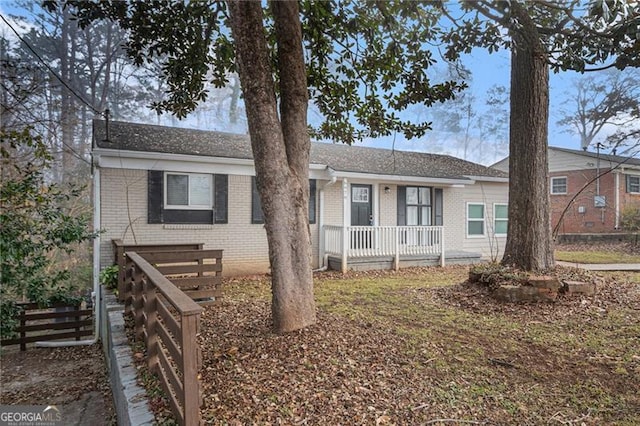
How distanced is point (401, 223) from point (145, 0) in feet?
28.8

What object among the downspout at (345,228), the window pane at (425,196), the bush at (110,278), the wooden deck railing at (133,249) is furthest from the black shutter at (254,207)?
the window pane at (425,196)

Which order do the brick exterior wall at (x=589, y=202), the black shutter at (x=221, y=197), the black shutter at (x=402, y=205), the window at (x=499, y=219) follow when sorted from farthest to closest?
the brick exterior wall at (x=589, y=202)
the window at (x=499, y=219)
the black shutter at (x=402, y=205)
the black shutter at (x=221, y=197)

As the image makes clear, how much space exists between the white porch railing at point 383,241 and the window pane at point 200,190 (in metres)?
3.28

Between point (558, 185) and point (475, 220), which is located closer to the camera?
point (475, 220)

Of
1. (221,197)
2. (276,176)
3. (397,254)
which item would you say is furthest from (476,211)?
(276,176)

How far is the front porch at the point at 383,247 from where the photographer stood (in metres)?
9.90

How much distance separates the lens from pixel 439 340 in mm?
3996

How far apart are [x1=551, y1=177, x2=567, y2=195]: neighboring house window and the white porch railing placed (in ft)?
40.6

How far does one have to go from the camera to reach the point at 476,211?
13.1m

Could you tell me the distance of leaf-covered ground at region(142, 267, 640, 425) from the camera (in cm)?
253

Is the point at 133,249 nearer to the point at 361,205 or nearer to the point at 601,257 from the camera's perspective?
the point at 361,205

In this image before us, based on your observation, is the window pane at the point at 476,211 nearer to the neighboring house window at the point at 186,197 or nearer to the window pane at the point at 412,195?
the window pane at the point at 412,195

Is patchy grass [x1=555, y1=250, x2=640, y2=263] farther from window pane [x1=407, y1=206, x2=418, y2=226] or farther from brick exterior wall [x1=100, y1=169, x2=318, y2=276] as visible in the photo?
brick exterior wall [x1=100, y1=169, x2=318, y2=276]

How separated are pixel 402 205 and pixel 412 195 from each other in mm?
546
